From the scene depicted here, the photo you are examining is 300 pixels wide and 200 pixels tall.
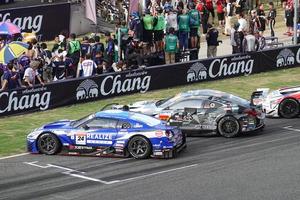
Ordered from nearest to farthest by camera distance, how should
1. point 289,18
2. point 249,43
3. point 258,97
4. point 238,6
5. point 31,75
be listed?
point 258,97 → point 31,75 → point 249,43 → point 289,18 → point 238,6

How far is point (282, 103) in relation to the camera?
23250mm

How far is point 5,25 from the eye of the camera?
92.2 ft

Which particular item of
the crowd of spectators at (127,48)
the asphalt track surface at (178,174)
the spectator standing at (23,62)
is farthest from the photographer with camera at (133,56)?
the asphalt track surface at (178,174)

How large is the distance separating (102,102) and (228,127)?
662 cm

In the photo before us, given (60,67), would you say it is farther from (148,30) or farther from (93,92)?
(148,30)

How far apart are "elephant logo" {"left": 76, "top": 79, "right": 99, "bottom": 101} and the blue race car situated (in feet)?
19.9

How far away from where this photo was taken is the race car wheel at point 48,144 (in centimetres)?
1941

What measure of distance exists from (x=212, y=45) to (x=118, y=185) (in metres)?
14.7

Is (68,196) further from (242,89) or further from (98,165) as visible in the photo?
(242,89)

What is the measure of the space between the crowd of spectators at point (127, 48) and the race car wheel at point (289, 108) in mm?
6161

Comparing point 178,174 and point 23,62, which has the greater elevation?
point 23,62

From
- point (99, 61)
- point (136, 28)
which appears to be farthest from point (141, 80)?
point (136, 28)

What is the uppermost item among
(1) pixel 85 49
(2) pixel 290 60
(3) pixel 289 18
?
(3) pixel 289 18

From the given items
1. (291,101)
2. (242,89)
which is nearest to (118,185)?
(291,101)
